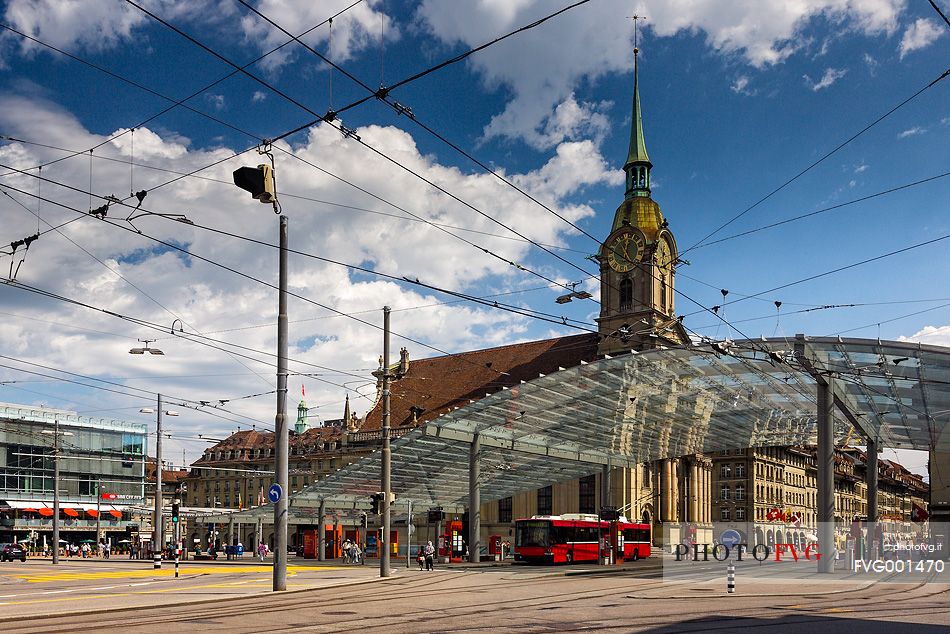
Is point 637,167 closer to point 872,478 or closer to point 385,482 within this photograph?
point 872,478

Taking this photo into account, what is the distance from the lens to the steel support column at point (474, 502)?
47000 mm

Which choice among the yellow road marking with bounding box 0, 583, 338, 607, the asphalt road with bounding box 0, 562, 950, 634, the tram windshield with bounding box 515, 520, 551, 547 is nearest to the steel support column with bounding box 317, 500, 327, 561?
the tram windshield with bounding box 515, 520, 551, 547

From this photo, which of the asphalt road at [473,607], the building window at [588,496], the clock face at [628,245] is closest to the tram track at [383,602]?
the asphalt road at [473,607]

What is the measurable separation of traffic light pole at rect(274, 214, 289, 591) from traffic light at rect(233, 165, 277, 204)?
480 cm

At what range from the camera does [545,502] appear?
91.8 m

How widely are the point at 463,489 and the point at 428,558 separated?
17.8m

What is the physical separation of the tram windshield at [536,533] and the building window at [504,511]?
49818mm

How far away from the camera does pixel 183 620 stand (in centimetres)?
1667

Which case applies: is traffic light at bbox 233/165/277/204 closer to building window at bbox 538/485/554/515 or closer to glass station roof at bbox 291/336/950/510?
glass station roof at bbox 291/336/950/510

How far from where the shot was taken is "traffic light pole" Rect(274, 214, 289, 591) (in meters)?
24.0

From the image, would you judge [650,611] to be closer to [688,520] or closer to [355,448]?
[688,520]

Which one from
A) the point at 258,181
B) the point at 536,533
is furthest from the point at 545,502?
the point at 258,181

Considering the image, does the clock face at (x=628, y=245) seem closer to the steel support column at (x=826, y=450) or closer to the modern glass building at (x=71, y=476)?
the steel support column at (x=826, y=450)

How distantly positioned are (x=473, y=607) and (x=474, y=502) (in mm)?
27971
